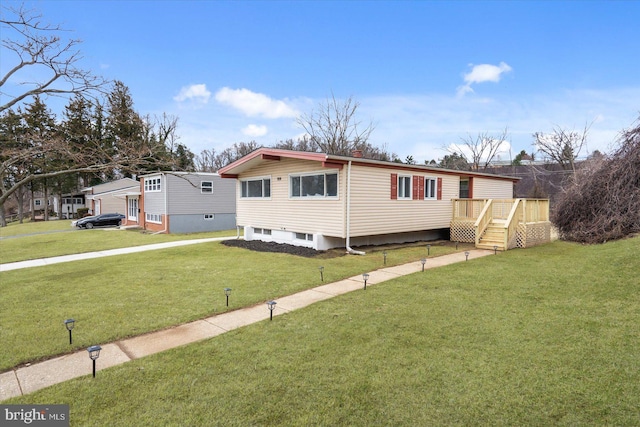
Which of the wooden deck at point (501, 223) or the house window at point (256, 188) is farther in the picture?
the house window at point (256, 188)

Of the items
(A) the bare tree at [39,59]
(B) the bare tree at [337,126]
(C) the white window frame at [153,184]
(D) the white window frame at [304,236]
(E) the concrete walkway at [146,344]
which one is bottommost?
(E) the concrete walkway at [146,344]

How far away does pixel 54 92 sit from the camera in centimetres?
642

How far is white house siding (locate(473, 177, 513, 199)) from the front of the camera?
55.4ft

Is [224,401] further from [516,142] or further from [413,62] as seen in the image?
[516,142]

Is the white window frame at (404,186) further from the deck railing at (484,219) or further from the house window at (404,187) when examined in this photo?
the deck railing at (484,219)

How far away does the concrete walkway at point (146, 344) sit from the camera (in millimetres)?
3756

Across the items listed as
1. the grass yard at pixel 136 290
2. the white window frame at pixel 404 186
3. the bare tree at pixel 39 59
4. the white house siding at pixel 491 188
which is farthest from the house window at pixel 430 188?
the bare tree at pixel 39 59

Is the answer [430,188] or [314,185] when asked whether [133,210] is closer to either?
[314,185]

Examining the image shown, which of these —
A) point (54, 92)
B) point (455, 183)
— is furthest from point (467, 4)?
point (54, 92)

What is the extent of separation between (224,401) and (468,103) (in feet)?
101

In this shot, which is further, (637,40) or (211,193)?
(211,193)

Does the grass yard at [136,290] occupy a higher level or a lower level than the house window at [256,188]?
lower

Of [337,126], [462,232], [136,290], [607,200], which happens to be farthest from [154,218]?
[607,200]

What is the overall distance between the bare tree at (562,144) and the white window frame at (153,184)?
35459 mm
